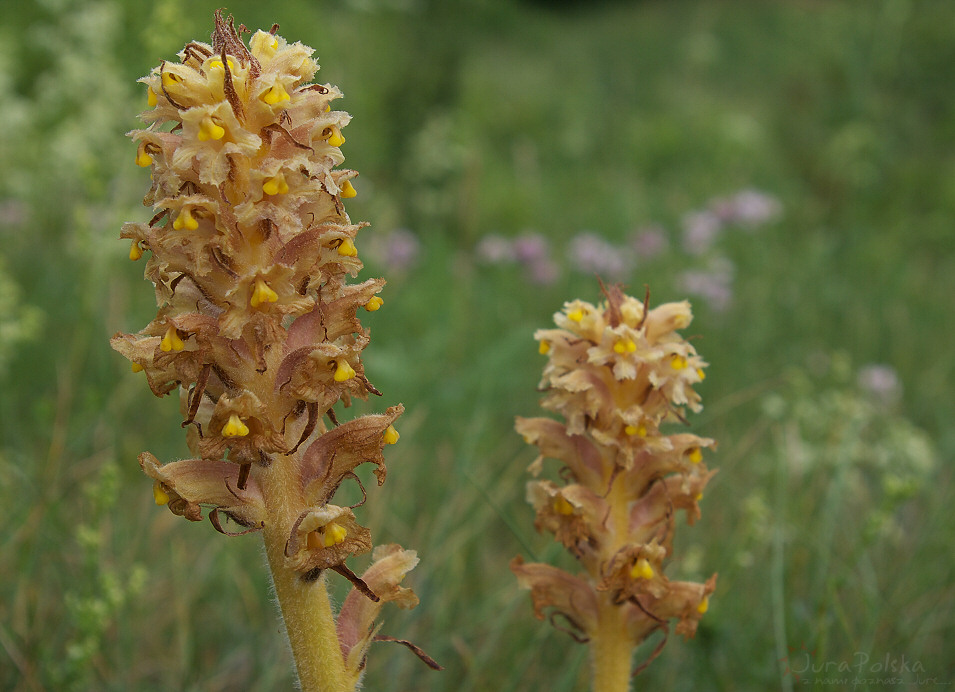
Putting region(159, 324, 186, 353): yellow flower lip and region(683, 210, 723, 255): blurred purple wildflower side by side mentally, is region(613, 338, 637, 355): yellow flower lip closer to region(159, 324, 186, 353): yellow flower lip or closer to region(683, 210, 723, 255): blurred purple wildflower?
region(159, 324, 186, 353): yellow flower lip

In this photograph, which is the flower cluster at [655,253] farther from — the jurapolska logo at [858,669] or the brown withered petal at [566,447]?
the brown withered petal at [566,447]

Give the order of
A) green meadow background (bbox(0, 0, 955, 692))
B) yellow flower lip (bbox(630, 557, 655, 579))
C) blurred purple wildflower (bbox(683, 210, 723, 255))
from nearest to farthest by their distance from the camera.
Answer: yellow flower lip (bbox(630, 557, 655, 579))
green meadow background (bbox(0, 0, 955, 692))
blurred purple wildflower (bbox(683, 210, 723, 255))

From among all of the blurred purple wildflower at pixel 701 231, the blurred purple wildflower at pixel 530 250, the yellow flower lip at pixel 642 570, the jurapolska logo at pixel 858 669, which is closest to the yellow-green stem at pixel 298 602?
the yellow flower lip at pixel 642 570

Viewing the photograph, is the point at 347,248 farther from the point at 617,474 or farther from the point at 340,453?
the point at 617,474

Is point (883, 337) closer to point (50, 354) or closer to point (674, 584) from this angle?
point (674, 584)

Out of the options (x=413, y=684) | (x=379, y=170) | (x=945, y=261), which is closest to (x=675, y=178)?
(x=945, y=261)

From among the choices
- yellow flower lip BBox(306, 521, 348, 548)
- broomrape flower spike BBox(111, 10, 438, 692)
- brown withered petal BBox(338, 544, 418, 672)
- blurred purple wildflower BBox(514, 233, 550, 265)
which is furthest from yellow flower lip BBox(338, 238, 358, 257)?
blurred purple wildflower BBox(514, 233, 550, 265)
